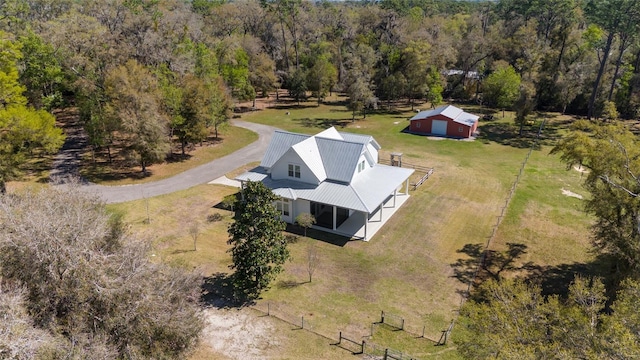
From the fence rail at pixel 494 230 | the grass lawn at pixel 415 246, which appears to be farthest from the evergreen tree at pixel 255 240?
the fence rail at pixel 494 230

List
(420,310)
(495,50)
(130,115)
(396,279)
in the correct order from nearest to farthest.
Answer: (420,310), (396,279), (130,115), (495,50)

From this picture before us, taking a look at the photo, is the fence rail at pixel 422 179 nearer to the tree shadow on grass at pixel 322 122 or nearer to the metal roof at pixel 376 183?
the metal roof at pixel 376 183

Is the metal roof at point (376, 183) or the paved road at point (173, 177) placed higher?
the metal roof at point (376, 183)

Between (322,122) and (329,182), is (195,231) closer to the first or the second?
(329,182)

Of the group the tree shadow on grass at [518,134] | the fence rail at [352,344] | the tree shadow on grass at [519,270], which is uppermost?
the tree shadow on grass at [518,134]

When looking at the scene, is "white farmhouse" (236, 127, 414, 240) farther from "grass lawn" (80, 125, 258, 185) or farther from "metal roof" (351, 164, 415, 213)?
"grass lawn" (80, 125, 258, 185)

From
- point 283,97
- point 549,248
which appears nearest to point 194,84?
point 549,248

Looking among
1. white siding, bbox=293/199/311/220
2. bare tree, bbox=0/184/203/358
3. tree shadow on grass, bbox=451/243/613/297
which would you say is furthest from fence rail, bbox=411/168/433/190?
bare tree, bbox=0/184/203/358

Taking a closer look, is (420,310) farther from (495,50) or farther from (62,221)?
(495,50)
